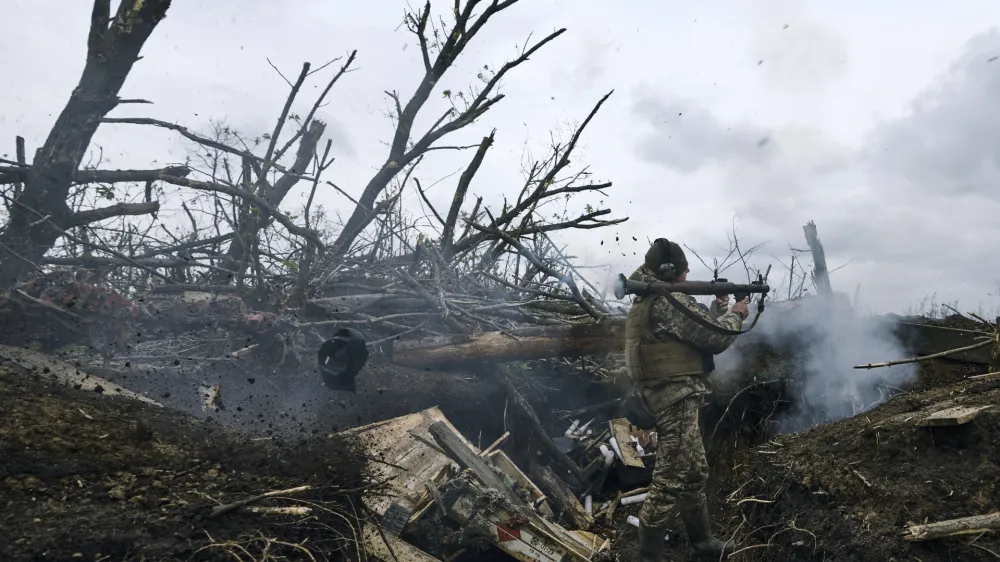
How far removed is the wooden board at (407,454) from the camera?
530cm

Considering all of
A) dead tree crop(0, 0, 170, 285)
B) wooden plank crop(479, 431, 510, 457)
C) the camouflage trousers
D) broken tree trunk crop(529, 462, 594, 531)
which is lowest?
broken tree trunk crop(529, 462, 594, 531)

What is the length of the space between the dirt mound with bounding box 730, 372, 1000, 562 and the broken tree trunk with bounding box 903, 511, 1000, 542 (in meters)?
0.04

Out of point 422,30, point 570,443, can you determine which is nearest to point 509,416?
point 570,443

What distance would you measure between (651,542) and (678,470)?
0.62 meters

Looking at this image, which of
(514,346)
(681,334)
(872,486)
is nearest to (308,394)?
(514,346)

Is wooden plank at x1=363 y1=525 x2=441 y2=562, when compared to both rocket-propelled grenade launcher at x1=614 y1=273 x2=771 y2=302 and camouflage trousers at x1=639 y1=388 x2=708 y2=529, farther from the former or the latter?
rocket-propelled grenade launcher at x1=614 y1=273 x2=771 y2=302

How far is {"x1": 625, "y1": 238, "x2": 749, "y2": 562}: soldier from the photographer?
465cm

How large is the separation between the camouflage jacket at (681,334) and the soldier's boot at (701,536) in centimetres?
81

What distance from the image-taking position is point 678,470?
463cm

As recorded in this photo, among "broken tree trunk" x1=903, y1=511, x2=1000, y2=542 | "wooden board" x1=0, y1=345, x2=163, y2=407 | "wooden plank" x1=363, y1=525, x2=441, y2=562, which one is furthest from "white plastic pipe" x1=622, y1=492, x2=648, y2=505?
"wooden board" x1=0, y1=345, x2=163, y2=407

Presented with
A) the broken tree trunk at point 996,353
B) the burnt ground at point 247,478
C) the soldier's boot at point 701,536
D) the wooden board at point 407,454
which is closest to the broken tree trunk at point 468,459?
the wooden board at point 407,454

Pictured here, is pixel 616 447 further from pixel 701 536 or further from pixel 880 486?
pixel 880 486

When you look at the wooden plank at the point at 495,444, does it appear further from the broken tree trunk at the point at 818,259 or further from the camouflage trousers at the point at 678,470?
the broken tree trunk at the point at 818,259

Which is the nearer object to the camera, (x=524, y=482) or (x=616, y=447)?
(x=524, y=482)
